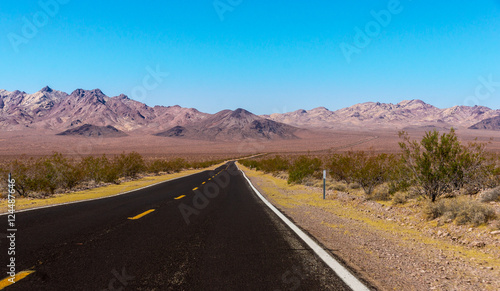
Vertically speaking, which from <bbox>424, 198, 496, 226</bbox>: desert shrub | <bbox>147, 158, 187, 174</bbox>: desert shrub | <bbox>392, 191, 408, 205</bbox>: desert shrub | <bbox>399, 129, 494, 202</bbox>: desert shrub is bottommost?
<bbox>147, 158, 187, 174</bbox>: desert shrub

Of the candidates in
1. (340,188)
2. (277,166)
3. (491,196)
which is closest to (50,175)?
(340,188)

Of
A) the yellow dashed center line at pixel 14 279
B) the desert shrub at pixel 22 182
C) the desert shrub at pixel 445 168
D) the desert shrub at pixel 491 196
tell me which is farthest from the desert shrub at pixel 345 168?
the desert shrub at pixel 22 182

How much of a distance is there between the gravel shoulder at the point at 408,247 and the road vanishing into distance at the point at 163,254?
799 millimetres

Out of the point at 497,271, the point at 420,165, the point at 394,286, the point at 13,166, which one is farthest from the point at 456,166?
the point at 13,166

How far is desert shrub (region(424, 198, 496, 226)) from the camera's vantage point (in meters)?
6.74

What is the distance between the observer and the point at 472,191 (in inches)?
410

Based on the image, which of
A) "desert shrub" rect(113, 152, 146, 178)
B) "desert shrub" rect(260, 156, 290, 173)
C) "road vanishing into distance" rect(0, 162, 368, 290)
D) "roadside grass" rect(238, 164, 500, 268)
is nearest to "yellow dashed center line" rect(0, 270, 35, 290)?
"road vanishing into distance" rect(0, 162, 368, 290)

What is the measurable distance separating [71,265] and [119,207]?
596 centimetres

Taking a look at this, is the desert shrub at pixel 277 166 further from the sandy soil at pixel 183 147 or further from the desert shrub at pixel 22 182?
the sandy soil at pixel 183 147

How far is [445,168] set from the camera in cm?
955

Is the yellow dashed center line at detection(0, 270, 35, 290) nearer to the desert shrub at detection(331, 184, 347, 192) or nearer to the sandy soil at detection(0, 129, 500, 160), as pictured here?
the desert shrub at detection(331, 184, 347, 192)

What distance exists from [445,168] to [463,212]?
277 centimetres

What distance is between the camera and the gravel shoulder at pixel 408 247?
4047 millimetres

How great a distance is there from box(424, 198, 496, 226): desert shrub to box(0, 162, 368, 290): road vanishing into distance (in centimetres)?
419
